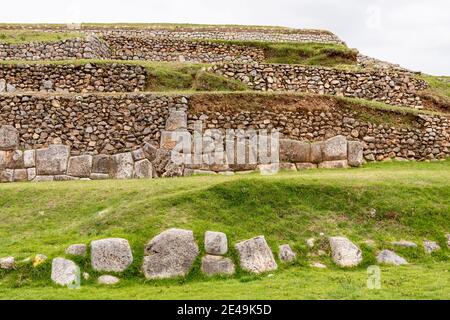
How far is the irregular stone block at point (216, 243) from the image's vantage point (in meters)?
11.6

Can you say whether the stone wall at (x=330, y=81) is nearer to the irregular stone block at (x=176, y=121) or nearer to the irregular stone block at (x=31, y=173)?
the irregular stone block at (x=176, y=121)

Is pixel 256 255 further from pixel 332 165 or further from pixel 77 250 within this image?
pixel 332 165

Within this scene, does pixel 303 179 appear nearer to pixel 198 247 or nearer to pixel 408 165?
pixel 198 247

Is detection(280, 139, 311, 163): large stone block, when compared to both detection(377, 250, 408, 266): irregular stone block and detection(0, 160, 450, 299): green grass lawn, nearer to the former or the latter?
detection(0, 160, 450, 299): green grass lawn

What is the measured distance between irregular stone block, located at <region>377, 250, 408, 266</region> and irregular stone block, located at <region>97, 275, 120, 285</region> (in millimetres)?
5739

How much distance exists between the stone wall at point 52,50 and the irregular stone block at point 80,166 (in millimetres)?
7685

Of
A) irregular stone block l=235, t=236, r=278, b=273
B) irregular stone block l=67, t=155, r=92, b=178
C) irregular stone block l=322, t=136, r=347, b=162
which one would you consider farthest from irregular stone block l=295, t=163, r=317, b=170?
irregular stone block l=235, t=236, r=278, b=273

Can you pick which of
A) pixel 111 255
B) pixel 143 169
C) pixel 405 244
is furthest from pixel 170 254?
pixel 143 169

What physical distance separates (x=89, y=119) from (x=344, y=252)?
1169cm

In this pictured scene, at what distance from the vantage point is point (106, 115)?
20016 millimetres

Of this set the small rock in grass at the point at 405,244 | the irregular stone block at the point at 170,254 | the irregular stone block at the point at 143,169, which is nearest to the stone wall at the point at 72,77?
the irregular stone block at the point at 143,169

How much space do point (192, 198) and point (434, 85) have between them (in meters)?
17.7

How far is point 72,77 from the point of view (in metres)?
22.3
